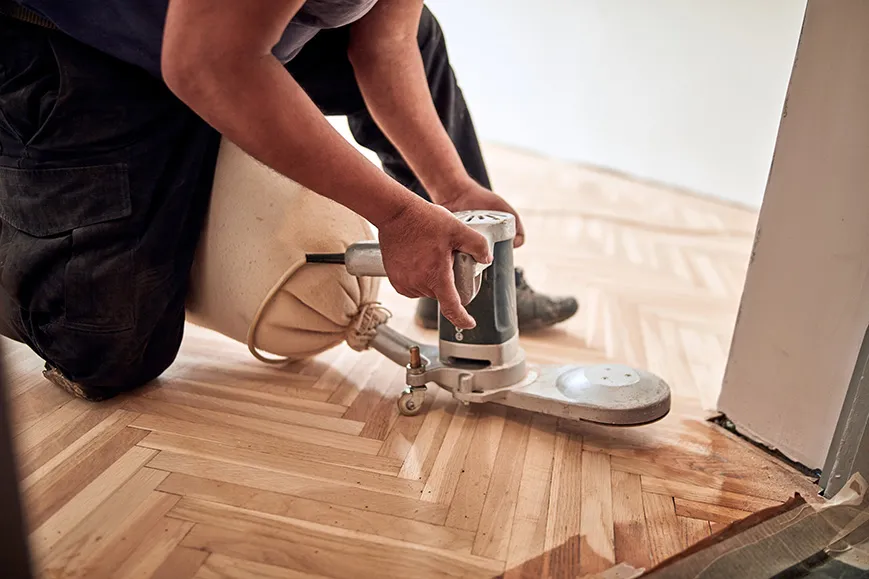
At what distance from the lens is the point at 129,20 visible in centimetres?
78

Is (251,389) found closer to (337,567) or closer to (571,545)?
(337,567)

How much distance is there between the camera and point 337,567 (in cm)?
66

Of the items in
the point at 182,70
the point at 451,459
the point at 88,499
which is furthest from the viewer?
the point at 451,459

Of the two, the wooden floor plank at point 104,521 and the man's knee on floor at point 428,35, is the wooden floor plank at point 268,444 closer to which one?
the wooden floor plank at point 104,521

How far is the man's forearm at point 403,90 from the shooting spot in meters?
0.93

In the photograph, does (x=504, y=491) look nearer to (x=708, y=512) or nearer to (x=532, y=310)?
(x=708, y=512)

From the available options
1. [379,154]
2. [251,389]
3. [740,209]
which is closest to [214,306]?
[251,389]

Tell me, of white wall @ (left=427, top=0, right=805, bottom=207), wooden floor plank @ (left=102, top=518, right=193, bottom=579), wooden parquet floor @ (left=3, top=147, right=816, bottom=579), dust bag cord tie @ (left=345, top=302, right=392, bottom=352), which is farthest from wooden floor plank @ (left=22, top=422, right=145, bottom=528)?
white wall @ (left=427, top=0, right=805, bottom=207)

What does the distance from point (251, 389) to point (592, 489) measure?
488 millimetres

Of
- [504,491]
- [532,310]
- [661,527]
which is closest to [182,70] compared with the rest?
[504,491]

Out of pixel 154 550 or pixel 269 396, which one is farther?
pixel 269 396

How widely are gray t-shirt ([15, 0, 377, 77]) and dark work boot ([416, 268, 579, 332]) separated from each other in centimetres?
57

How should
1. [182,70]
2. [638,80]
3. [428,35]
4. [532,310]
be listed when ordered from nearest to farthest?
[182,70]
[428,35]
[532,310]
[638,80]

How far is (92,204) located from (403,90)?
0.42 metres
